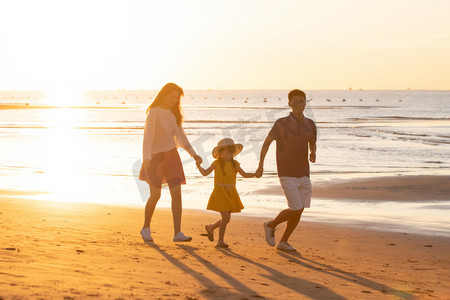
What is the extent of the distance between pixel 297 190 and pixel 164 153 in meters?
1.68

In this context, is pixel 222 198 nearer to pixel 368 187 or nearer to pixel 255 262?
pixel 255 262

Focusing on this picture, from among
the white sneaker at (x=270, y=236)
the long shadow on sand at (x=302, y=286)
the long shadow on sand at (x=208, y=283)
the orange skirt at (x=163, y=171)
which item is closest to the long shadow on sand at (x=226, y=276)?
the long shadow on sand at (x=208, y=283)

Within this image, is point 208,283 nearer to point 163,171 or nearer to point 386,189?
point 163,171

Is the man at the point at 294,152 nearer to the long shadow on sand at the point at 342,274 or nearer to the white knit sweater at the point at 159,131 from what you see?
the long shadow on sand at the point at 342,274

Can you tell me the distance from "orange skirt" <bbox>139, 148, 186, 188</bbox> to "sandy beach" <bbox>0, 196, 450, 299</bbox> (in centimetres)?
76

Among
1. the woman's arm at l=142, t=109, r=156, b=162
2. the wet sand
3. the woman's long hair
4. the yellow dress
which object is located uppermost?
the woman's long hair

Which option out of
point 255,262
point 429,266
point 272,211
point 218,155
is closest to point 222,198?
point 218,155

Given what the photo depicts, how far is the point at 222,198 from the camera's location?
7227mm

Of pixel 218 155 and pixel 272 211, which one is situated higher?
pixel 218 155

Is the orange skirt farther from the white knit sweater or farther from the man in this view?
the man

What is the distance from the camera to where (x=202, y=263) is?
6102mm

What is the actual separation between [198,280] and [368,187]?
1048 cm

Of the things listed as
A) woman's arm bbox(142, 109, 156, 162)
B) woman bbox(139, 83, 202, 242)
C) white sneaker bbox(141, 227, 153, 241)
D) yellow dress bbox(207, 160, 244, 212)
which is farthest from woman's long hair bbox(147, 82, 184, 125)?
white sneaker bbox(141, 227, 153, 241)

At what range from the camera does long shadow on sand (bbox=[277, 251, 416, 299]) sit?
529 cm
